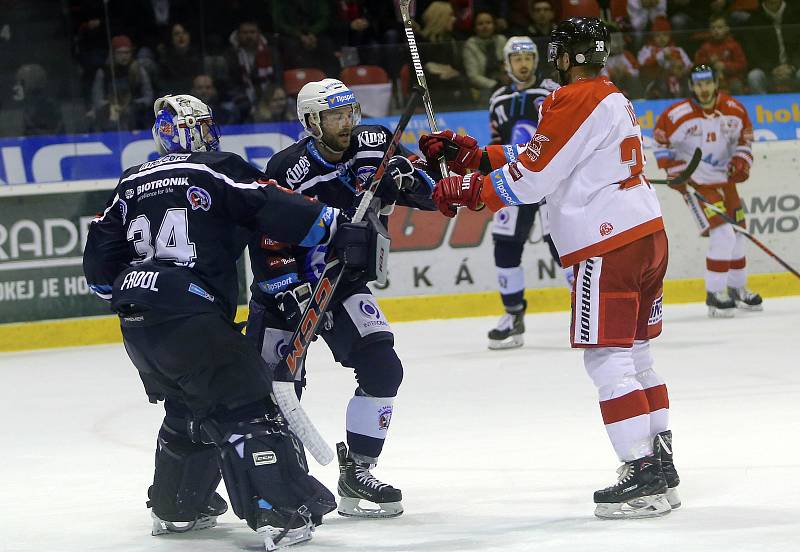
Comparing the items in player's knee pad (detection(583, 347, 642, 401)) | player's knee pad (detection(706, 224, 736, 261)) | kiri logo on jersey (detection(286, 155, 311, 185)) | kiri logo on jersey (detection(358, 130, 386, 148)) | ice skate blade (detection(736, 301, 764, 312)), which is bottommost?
ice skate blade (detection(736, 301, 764, 312))

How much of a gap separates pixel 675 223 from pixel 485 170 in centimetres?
474

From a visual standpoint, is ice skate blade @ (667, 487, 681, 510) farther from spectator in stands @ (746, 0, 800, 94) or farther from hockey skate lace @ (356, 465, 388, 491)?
spectator in stands @ (746, 0, 800, 94)

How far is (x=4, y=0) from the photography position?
9.06 m

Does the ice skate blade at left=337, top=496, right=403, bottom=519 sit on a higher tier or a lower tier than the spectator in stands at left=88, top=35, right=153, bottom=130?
lower

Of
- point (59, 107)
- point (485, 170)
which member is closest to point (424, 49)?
point (59, 107)

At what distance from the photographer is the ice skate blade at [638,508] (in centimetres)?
372

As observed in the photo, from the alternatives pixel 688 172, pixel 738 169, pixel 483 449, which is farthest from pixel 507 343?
pixel 483 449

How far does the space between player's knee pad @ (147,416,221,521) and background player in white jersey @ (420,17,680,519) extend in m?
1.02

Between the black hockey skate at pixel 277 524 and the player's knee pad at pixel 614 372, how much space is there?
0.87m

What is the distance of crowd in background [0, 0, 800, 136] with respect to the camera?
28.7ft

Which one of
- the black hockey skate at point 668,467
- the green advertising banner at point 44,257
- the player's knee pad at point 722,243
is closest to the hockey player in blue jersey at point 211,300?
the black hockey skate at point 668,467

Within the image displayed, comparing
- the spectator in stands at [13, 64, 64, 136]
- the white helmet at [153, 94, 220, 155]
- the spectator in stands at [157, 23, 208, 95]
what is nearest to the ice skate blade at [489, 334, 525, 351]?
the spectator in stands at [157, 23, 208, 95]

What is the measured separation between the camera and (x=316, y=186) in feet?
13.5

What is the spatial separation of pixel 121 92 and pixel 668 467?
575 cm
